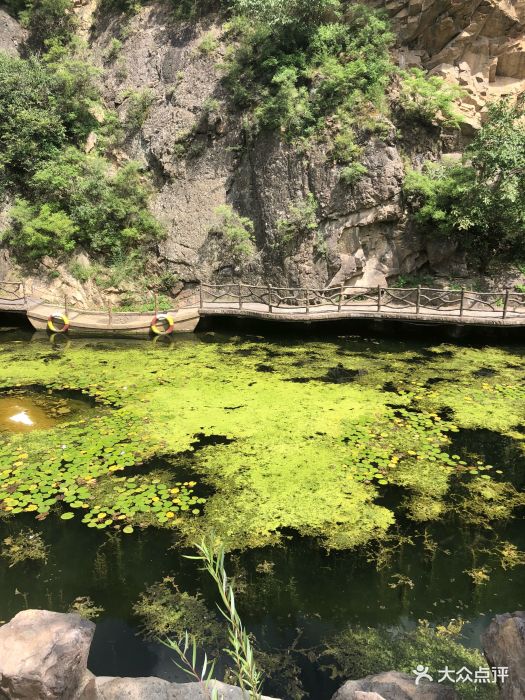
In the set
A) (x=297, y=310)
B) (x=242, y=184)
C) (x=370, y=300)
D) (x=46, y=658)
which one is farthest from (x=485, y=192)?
(x=46, y=658)

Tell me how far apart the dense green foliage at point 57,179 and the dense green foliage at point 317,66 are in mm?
5894

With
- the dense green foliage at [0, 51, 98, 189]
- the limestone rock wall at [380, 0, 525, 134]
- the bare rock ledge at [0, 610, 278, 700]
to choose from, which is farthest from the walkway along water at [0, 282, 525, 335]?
the bare rock ledge at [0, 610, 278, 700]

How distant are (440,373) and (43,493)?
9.08 m

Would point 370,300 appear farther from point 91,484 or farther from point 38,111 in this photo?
point 38,111

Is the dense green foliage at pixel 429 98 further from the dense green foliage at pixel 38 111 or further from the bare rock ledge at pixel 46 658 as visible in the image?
the bare rock ledge at pixel 46 658

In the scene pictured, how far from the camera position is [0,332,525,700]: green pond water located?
550 cm

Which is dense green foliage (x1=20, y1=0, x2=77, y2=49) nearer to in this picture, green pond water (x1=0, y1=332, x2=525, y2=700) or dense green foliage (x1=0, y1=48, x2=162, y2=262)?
dense green foliage (x1=0, y1=48, x2=162, y2=262)

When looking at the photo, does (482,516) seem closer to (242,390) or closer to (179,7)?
(242,390)

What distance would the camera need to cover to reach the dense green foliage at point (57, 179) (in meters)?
18.7

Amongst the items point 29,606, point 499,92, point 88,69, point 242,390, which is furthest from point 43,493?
point 499,92

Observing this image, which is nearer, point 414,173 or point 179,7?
point 414,173

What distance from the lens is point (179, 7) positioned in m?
22.1

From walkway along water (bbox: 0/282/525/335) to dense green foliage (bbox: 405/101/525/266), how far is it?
2.06 m

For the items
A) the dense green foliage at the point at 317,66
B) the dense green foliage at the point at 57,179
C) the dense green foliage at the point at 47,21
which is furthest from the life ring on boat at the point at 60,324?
the dense green foliage at the point at 47,21
